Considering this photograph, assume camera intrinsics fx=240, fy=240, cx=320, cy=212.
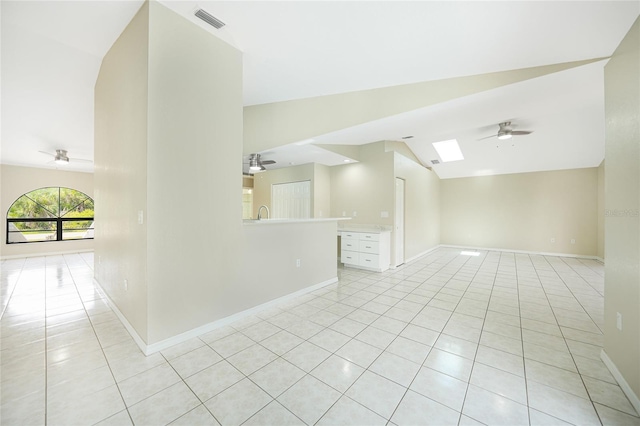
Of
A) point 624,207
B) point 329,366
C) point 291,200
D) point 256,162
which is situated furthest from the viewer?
point 291,200

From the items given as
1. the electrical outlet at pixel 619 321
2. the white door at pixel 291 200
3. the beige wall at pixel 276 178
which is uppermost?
the beige wall at pixel 276 178

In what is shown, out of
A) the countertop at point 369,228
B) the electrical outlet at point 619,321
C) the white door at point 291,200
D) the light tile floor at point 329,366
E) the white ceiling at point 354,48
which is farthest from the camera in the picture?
the white door at point 291,200

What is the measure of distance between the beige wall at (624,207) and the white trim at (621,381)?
0.03 meters

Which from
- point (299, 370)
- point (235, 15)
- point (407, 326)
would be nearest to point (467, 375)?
point (407, 326)

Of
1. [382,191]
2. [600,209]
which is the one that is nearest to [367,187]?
[382,191]

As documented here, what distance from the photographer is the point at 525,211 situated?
7.50 meters

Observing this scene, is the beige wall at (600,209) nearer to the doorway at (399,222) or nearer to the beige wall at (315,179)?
the doorway at (399,222)

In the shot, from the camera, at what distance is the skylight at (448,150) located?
257 inches

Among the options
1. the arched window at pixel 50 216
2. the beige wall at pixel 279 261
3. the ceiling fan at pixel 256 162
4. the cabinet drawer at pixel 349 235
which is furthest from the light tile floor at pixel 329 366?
the arched window at pixel 50 216

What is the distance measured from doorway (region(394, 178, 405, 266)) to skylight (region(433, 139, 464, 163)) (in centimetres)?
173

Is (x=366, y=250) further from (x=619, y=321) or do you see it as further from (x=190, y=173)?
(x=190, y=173)

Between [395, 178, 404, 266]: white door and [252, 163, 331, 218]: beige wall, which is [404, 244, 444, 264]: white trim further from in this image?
[252, 163, 331, 218]: beige wall

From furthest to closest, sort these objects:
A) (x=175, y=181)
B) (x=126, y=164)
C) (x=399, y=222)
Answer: (x=399, y=222)
(x=126, y=164)
(x=175, y=181)

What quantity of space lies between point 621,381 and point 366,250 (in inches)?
146
